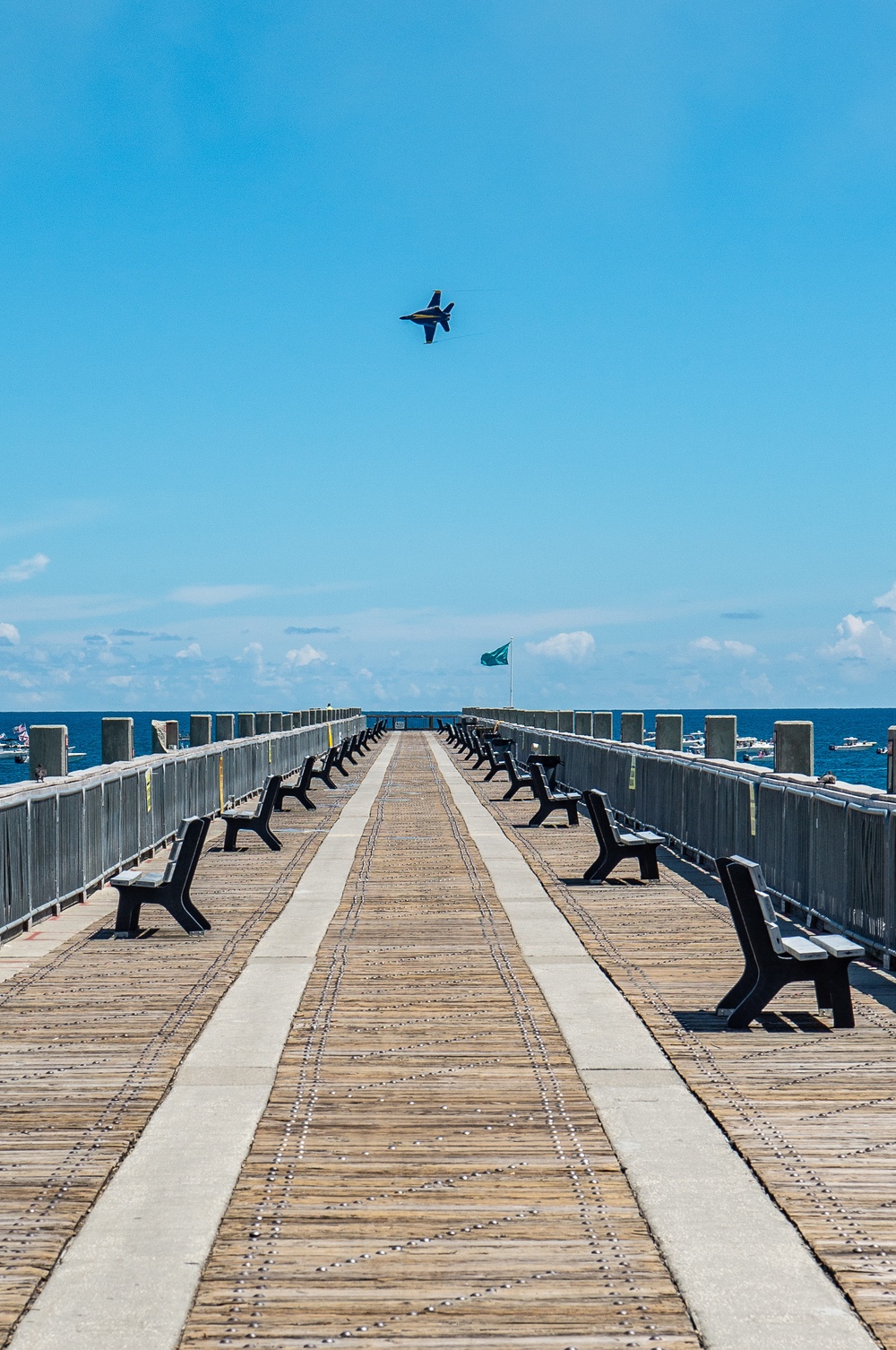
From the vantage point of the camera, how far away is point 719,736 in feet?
71.7

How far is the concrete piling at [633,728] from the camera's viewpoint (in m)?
26.3

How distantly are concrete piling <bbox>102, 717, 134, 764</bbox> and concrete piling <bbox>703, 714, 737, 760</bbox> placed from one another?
340 inches

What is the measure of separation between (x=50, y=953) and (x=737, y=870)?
19.6ft

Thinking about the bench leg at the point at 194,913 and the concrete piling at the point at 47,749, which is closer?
the bench leg at the point at 194,913

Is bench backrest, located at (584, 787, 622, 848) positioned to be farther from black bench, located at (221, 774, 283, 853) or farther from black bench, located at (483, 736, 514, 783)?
black bench, located at (483, 736, 514, 783)

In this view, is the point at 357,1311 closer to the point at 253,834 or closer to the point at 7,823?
the point at 7,823

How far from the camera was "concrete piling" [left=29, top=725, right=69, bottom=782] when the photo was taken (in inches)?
642

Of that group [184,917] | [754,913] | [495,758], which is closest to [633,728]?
[495,758]

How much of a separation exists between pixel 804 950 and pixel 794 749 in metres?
8.79

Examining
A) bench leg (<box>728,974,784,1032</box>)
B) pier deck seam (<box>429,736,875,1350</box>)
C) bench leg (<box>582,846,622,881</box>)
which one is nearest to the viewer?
pier deck seam (<box>429,736,875,1350</box>)

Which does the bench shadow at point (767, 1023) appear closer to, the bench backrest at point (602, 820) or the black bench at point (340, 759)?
the bench backrest at point (602, 820)

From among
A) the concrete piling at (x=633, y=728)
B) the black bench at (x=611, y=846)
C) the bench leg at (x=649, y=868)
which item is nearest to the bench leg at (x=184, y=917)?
the black bench at (x=611, y=846)

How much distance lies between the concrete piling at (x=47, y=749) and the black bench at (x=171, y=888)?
423cm

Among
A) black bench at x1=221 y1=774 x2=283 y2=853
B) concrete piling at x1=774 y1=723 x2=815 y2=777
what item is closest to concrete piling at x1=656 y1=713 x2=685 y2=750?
concrete piling at x1=774 y1=723 x2=815 y2=777
